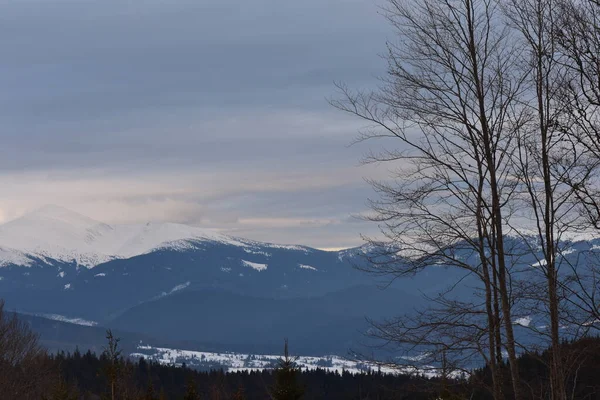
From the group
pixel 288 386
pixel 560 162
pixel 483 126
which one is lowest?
pixel 288 386

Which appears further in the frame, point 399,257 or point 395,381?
point 395,381

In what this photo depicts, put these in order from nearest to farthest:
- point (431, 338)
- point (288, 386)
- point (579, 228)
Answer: point (579, 228)
point (431, 338)
point (288, 386)

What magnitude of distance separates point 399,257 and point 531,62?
14.3 ft

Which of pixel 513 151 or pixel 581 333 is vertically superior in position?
pixel 513 151

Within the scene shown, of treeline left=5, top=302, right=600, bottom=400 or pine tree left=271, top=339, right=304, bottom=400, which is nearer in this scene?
treeline left=5, top=302, right=600, bottom=400

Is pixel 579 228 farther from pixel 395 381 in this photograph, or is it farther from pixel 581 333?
pixel 395 381

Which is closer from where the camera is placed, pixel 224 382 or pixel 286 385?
pixel 286 385

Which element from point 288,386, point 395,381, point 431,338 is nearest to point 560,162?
point 431,338

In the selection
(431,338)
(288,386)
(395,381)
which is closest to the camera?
(431,338)

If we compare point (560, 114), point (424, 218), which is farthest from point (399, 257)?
point (560, 114)

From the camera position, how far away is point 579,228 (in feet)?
47.4

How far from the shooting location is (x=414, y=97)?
55.2 ft

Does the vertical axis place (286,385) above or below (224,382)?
below

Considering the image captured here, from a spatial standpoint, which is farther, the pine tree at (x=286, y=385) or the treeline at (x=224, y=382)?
the pine tree at (x=286, y=385)
